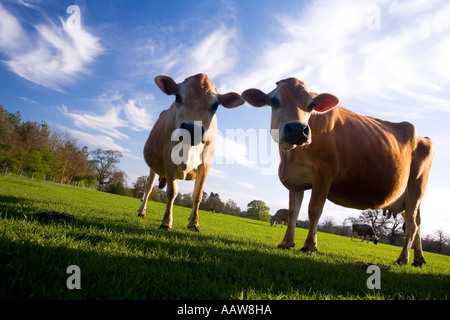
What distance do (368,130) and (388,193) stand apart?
4.49 ft

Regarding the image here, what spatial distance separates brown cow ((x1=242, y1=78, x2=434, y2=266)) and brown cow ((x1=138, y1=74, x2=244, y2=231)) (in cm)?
92

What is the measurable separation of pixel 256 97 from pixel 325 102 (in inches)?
55.2

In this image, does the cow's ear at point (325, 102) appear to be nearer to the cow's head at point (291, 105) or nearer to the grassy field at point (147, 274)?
the cow's head at point (291, 105)

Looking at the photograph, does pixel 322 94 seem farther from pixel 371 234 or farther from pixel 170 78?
pixel 371 234

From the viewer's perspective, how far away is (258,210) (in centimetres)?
7256

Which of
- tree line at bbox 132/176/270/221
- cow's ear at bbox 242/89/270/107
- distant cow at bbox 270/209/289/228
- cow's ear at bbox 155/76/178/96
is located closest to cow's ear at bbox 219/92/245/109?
cow's ear at bbox 242/89/270/107

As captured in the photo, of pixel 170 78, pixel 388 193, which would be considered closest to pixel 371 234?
pixel 388 193

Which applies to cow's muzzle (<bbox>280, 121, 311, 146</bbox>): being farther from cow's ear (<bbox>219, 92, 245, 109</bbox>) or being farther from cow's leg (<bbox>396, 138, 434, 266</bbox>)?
cow's leg (<bbox>396, 138, 434, 266</bbox>)

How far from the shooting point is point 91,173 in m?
62.3

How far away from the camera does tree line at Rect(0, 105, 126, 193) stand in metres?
39.5

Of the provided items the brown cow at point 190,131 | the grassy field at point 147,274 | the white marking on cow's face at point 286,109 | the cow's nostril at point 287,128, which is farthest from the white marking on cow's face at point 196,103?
the grassy field at point 147,274

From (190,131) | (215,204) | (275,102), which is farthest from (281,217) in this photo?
(215,204)

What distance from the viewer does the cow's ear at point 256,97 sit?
5.23 m

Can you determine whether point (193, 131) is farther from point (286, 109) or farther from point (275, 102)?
point (286, 109)
